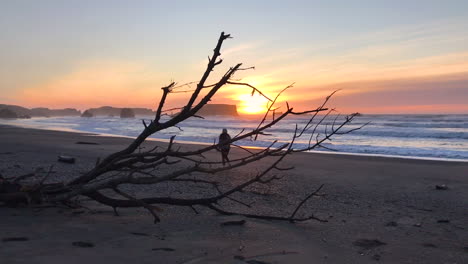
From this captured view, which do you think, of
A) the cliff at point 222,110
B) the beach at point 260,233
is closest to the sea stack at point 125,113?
the cliff at point 222,110

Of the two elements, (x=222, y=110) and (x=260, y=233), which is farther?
(x=222, y=110)

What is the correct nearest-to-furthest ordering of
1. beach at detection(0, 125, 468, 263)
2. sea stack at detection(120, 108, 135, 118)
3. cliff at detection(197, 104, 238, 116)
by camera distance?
beach at detection(0, 125, 468, 263) → sea stack at detection(120, 108, 135, 118) → cliff at detection(197, 104, 238, 116)

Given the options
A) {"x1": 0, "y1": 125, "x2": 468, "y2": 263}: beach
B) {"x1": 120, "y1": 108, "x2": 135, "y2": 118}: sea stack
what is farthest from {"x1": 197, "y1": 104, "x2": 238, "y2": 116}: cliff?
{"x1": 0, "y1": 125, "x2": 468, "y2": 263}: beach

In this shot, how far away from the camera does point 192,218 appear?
5203 millimetres

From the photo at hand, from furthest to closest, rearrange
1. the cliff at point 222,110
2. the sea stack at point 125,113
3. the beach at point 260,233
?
the cliff at point 222,110 < the sea stack at point 125,113 < the beach at point 260,233

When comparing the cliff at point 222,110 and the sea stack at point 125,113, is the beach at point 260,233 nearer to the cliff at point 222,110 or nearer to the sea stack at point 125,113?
the sea stack at point 125,113

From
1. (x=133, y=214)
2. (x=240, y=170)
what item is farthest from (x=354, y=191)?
(x=133, y=214)

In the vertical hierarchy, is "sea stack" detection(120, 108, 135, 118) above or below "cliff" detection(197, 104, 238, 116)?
below

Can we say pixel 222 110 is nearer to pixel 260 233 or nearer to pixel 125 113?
pixel 125 113

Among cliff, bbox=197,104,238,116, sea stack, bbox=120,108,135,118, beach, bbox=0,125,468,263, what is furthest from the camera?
cliff, bbox=197,104,238,116

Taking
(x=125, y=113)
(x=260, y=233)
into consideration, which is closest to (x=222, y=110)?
(x=125, y=113)

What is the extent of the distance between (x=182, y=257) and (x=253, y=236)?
1.12m

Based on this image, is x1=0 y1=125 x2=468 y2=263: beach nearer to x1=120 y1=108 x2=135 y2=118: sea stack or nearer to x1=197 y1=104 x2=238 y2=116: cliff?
x1=120 y1=108 x2=135 y2=118: sea stack

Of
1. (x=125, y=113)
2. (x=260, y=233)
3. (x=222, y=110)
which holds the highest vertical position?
(x=222, y=110)
